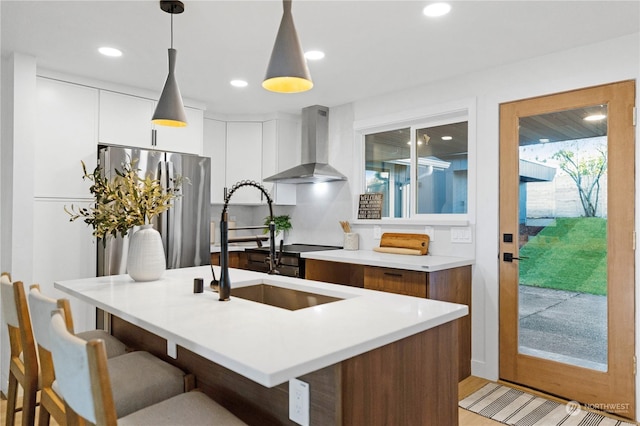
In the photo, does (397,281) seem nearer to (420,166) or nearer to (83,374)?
(420,166)

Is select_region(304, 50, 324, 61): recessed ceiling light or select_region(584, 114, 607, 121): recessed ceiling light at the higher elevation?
select_region(304, 50, 324, 61): recessed ceiling light

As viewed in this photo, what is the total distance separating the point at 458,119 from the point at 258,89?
180 cm

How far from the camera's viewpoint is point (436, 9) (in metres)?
2.30

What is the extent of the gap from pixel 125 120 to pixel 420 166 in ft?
8.77

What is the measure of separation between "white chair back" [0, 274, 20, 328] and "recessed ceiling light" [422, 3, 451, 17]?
238 centimetres

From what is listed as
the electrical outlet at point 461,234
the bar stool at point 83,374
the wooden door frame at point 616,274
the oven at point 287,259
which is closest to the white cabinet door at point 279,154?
the oven at point 287,259

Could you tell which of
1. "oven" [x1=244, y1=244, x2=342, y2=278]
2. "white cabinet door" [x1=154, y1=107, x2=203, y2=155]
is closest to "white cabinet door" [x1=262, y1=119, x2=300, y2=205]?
"oven" [x1=244, y1=244, x2=342, y2=278]

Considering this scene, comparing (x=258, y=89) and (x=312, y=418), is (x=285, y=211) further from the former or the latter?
(x=312, y=418)

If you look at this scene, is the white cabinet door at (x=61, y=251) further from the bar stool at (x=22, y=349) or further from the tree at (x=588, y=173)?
the tree at (x=588, y=173)

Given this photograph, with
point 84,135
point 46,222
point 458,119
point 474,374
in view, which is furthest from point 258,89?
point 474,374

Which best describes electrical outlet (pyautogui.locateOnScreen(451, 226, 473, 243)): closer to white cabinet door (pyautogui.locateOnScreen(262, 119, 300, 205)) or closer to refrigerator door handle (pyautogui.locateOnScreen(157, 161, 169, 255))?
white cabinet door (pyautogui.locateOnScreen(262, 119, 300, 205))

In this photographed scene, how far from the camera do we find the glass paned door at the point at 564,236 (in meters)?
2.78

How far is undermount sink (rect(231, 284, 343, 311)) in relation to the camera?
2.07m

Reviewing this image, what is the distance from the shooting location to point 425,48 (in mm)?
2863
